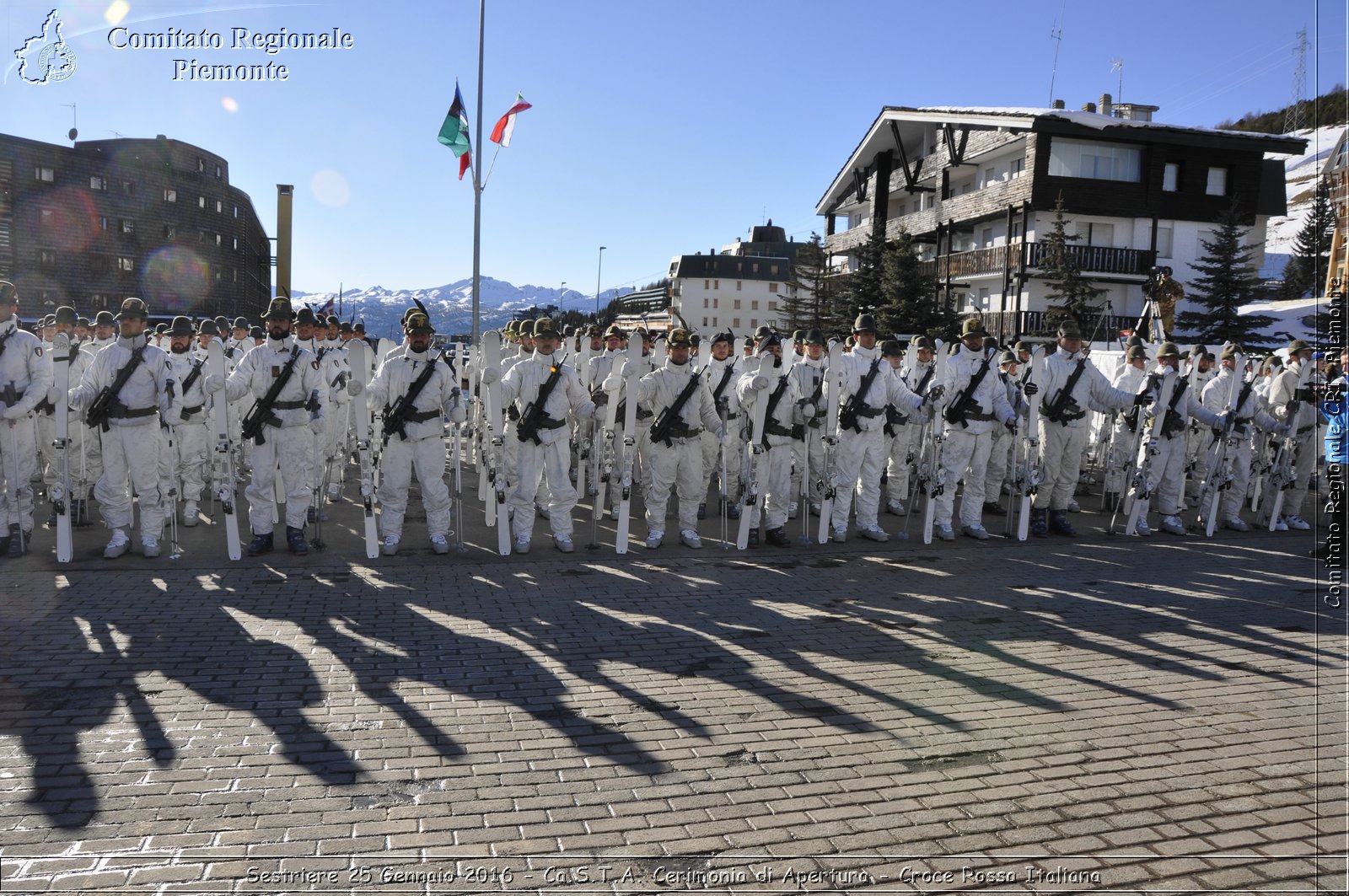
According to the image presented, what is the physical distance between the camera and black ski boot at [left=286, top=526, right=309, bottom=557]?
355 inches

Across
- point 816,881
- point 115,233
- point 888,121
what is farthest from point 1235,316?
point 115,233

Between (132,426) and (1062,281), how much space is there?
28.9 meters

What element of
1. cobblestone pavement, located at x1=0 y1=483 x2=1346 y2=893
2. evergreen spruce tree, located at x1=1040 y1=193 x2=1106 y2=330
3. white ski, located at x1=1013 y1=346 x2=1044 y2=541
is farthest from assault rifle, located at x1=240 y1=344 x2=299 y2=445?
evergreen spruce tree, located at x1=1040 y1=193 x2=1106 y2=330

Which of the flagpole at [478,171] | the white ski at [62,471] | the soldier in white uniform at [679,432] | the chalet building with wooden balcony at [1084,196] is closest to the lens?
the white ski at [62,471]

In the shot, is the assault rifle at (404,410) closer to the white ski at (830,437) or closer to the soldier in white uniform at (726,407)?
the soldier in white uniform at (726,407)

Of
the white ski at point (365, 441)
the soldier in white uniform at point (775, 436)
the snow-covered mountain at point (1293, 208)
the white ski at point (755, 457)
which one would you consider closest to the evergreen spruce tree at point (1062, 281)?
the soldier in white uniform at point (775, 436)

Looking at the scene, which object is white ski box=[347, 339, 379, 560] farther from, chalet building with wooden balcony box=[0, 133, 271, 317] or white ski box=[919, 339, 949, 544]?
chalet building with wooden balcony box=[0, 133, 271, 317]

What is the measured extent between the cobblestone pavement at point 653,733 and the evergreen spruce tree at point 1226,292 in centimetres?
2980

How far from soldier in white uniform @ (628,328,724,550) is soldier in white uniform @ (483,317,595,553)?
0.73m

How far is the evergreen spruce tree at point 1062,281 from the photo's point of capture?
30.2 metres

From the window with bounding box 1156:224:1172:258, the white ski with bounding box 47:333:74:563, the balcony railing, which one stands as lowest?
the white ski with bounding box 47:333:74:563

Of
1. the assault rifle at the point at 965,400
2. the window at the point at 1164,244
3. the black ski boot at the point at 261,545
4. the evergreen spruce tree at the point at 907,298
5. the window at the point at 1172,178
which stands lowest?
the black ski boot at the point at 261,545

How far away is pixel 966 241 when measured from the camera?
38.4m

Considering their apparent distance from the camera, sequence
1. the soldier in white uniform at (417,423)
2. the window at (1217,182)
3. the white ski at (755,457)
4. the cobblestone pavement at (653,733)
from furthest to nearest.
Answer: the window at (1217,182) → the white ski at (755,457) → the soldier in white uniform at (417,423) → the cobblestone pavement at (653,733)
